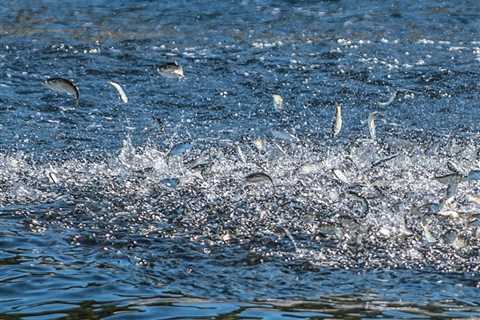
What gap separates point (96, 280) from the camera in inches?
210

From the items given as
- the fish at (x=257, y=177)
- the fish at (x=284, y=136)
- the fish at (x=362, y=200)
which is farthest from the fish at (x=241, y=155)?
the fish at (x=362, y=200)

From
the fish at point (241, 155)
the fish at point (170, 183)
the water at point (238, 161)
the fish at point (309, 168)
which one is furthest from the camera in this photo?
the fish at point (241, 155)

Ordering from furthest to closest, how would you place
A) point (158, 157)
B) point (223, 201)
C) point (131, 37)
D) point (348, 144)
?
point (131, 37) < point (348, 144) < point (158, 157) < point (223, 201)

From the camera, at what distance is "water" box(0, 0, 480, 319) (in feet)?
17.3

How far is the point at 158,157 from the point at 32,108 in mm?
1983

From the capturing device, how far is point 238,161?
25.5 feet

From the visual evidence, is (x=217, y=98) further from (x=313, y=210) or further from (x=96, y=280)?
(x=96, y=280)

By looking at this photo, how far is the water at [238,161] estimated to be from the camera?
527 cm

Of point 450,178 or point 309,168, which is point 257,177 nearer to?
point 309,168

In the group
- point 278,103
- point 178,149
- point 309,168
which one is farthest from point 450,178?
point 278,103

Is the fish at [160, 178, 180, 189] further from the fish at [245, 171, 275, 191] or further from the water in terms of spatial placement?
the fish at [245, 171, 275, 191]

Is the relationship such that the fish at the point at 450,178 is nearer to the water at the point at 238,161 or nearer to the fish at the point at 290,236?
the water at the point at 238,161

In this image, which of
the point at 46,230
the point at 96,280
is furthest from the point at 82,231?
the point at 96,280

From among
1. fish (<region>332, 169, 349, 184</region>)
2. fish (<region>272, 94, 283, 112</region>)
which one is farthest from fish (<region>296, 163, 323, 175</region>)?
fish (<region>272, 94, 283, 112</region>)
